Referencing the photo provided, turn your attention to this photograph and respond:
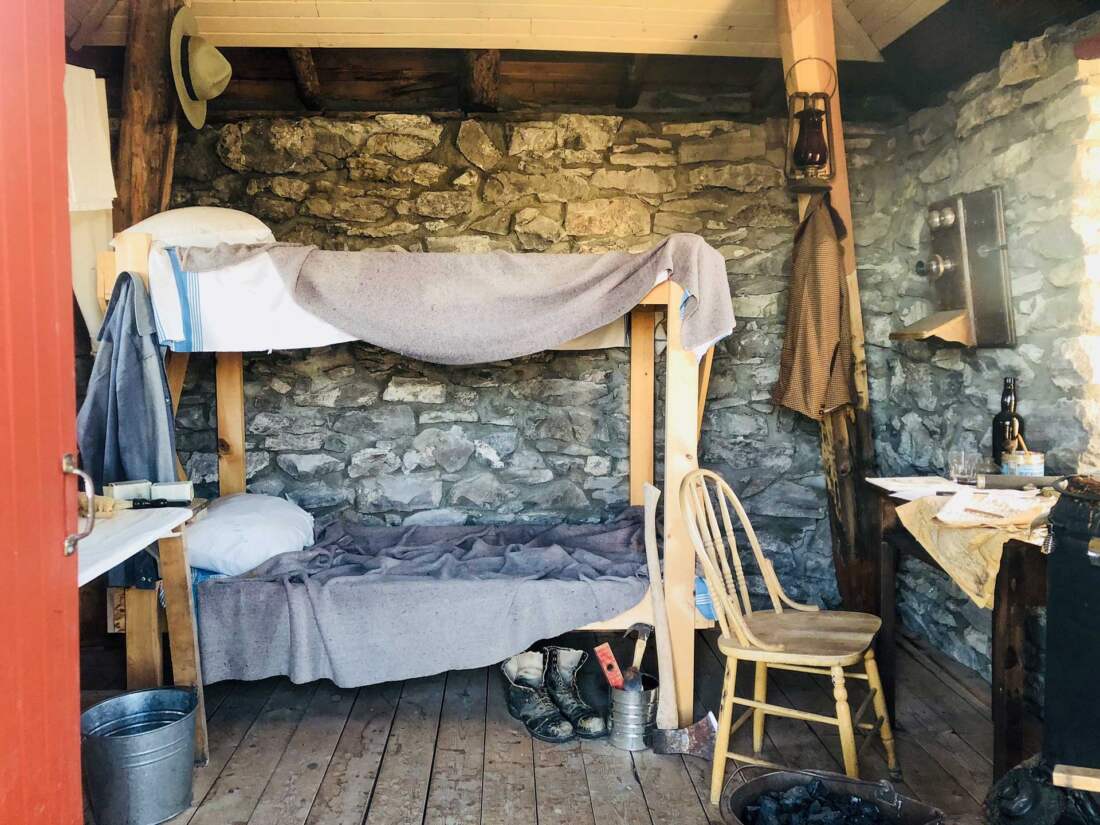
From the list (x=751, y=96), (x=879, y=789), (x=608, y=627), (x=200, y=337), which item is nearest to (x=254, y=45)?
(x=200, y=337)

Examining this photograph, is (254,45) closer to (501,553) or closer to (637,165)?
(637,165)

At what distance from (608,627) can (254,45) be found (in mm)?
2710

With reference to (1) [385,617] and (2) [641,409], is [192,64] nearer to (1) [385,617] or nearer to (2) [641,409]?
(1) [385,617]

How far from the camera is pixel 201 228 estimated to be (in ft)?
9.85

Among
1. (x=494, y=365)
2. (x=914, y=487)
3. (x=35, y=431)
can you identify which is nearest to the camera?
(x=35, y=431)

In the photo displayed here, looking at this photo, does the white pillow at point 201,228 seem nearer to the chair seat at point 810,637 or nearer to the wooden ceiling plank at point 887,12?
the chair seat at point 810,637

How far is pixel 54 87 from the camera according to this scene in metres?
1.46

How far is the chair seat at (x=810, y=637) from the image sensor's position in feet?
7.99

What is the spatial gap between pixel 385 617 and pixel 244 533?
659 mm

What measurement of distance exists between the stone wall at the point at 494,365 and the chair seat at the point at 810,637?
1.42m

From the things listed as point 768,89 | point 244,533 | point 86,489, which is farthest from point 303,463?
point 768,89

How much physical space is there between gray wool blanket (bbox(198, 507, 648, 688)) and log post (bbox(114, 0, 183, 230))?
1.53m

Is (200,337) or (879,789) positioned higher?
(200,337)

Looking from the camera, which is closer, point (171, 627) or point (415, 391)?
point (171, 627)
